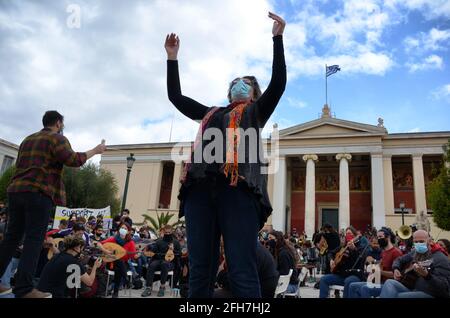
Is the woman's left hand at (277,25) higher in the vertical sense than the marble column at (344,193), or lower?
lower

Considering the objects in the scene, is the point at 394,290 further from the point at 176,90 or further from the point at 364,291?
the point at 176,90

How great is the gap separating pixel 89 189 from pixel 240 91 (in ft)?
105

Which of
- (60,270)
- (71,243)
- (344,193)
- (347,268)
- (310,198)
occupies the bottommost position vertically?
(60,270)

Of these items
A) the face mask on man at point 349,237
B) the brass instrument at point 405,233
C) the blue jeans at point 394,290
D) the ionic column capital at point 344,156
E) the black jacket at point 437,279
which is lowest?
the blue jeans at point 394,290

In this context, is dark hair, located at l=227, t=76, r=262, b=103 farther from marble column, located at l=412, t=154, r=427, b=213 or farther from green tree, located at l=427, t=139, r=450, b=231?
marble column, located at l=412, t=154, r=427, b=213

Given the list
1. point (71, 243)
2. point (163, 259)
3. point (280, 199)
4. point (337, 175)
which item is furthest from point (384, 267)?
point (337, 175)

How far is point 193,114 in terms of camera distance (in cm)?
235

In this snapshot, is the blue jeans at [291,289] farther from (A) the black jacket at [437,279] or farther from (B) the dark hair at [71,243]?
(B) the dark hair at [71,243]

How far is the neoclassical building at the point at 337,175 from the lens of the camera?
29672mm

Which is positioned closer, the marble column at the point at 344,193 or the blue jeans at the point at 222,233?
the blue jeans at the point at 222,233

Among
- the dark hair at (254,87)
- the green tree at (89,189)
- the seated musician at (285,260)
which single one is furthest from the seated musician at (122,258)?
the green tree at (89,189)

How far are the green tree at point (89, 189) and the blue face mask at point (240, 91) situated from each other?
31047 mm

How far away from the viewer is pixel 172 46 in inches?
95.6
